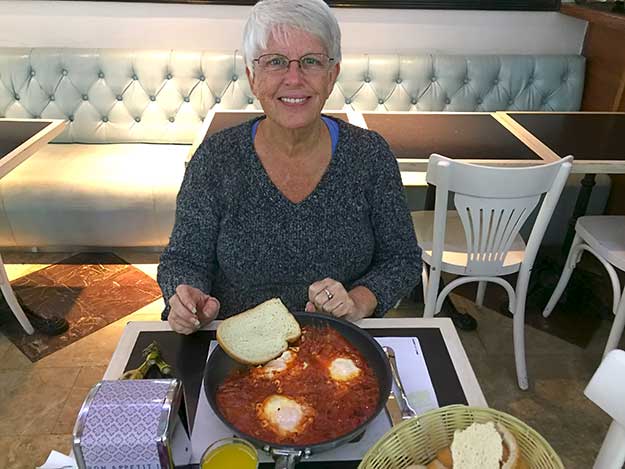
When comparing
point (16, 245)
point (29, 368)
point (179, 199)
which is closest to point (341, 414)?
point (179, 199)

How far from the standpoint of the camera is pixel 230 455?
0.77 metres

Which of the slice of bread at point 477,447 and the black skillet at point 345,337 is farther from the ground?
the slice of bread at point 477,447

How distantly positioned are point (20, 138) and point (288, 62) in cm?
147

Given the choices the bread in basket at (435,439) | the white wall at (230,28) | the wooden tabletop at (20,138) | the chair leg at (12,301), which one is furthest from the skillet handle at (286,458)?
the white wall at (230,28)

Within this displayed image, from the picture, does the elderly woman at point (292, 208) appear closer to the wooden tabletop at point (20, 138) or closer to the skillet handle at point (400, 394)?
the skillet handle at point (400, 394)

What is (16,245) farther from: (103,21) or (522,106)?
(522,106)

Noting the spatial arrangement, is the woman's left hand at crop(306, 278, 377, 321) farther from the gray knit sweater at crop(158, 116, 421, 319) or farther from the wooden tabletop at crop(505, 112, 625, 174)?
the wooden tabletop at crop(505, 112, 625, 174)

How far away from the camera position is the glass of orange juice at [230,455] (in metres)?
0.75

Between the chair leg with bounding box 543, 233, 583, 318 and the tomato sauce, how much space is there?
1627mm

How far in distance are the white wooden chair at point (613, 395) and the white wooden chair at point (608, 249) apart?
116cm

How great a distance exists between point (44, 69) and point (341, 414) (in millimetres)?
2786

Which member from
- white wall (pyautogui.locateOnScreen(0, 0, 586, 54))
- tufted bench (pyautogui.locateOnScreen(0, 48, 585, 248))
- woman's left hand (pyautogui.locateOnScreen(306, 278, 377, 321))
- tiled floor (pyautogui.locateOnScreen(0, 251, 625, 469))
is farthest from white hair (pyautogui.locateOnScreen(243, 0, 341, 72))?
white wall (pyautogui.locateOnScreen(0, 0, 586, 54))

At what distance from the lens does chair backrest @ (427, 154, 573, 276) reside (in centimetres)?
170

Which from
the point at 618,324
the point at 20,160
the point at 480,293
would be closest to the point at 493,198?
the point at 618,324
